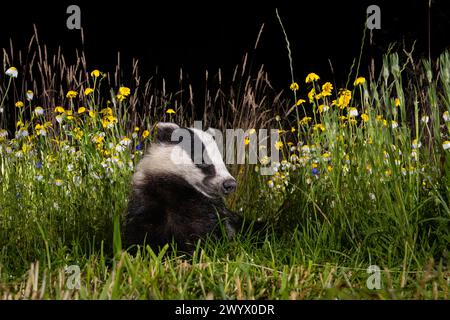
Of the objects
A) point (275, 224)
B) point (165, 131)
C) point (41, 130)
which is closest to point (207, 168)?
point (165, 131)

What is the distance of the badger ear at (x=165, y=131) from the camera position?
4.27m

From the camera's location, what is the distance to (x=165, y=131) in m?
4.28

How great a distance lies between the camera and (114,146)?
515 centimetres

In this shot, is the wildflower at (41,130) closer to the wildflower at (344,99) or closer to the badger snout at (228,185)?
the badger snout at (228,185)

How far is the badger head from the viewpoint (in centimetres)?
407

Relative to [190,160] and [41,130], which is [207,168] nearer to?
[190,160]

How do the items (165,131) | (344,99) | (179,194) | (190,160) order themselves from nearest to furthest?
1. (179,194)
2. (190,160)
3. (165,131)
4. (344,99)

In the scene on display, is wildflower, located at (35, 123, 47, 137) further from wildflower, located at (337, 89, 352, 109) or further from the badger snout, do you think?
wildflower, located at (337, 89, 352, 109)

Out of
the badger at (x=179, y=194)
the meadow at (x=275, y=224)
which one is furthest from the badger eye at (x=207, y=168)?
the meadow at (x=275, y=224)

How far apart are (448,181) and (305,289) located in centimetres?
127

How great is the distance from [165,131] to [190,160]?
280 mm

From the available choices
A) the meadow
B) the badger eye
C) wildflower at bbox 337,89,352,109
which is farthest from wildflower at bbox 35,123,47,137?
wildflower at bbox 337,89,352,109
